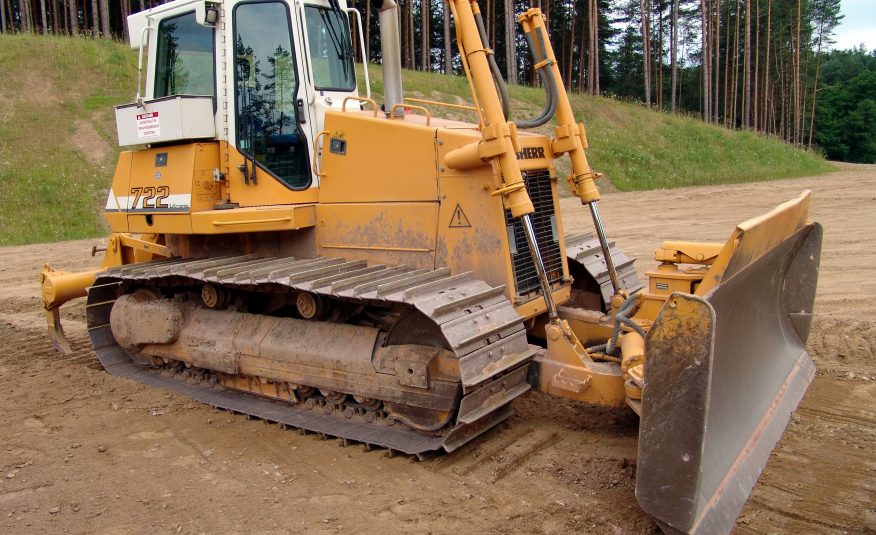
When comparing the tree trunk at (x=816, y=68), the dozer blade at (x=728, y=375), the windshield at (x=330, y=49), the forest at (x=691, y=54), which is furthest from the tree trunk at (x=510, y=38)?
the tree trunk at (x=816, y=68)

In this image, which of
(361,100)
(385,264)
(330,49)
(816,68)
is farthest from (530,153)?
(816,68)

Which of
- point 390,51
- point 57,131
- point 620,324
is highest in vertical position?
point 57,131

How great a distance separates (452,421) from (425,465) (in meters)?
0.33

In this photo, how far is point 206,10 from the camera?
18.3 feet

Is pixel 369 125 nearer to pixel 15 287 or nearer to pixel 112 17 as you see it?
pixel 15 287

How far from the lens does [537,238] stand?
530 centimetres

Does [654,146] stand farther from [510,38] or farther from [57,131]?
[57,131]

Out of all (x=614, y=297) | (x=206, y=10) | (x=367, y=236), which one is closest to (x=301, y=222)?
(x=367, y=236)

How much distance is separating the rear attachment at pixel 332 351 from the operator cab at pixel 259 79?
91cm

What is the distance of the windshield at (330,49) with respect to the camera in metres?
5.72

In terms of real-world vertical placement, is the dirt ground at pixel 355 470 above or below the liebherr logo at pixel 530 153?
below

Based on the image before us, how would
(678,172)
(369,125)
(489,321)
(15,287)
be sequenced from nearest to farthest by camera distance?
(489,321) < (369,125) < (15,287) < (678,172)

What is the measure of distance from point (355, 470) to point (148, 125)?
3.49 metres

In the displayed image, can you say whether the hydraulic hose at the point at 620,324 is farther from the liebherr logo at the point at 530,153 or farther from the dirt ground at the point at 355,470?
the liebherr logo at the point at 530,153
